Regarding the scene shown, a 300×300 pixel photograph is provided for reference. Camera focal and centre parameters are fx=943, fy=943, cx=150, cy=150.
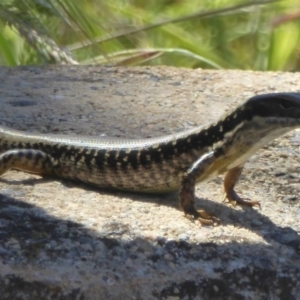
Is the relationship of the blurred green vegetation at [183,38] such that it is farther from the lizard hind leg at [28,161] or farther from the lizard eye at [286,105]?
the lizard eye at [286,105]

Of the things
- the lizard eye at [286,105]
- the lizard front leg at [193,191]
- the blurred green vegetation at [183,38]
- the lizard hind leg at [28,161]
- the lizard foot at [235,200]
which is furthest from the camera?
the blurred green vegetation at [183,38]

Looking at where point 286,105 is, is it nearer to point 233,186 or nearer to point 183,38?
point 233,186

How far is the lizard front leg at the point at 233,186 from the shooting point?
457cm

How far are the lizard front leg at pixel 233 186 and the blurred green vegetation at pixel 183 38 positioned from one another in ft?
7.20

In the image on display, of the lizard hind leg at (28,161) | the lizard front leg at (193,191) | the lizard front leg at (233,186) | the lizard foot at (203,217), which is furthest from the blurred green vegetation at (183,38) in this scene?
the lizard foot at (203,217)

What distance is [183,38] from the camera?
28.1 feet

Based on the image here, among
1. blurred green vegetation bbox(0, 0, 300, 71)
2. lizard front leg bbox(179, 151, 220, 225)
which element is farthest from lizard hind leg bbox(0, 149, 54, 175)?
blurred green vegetation bbox(0, 0, 300, 71)

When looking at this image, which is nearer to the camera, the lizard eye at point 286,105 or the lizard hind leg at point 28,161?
the lizard eye at point 286,105

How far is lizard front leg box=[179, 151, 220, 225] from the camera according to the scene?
4.24 meters

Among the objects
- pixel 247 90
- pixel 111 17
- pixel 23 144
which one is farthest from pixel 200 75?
pixel 23 144

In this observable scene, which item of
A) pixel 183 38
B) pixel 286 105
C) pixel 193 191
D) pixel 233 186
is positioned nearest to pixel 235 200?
pixel 233 186

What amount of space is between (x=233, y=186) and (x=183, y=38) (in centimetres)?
411

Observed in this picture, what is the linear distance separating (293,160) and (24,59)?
11.9 ft

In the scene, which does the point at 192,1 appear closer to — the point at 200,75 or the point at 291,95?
the point at 200,75
